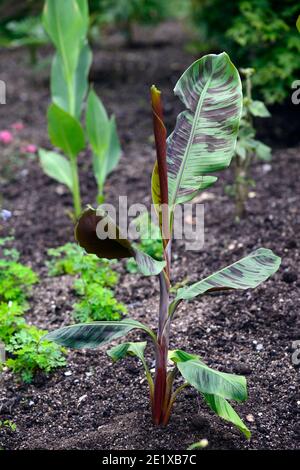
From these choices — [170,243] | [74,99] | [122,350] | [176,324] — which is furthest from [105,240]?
[74,99]

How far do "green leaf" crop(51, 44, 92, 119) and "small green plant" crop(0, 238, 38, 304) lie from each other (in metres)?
1.19

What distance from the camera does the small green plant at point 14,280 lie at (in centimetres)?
371

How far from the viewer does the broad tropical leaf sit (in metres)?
2.40

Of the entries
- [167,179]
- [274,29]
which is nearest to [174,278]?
[167,179]

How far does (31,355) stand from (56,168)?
74.7 inches

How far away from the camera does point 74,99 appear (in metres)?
4.55

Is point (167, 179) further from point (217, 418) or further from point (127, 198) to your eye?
point (127, 198)

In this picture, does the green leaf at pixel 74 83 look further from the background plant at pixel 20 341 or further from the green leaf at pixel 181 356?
the green leaf at pixel 181 356

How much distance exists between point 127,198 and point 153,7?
296 cm

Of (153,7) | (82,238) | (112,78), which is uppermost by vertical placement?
(82,238)

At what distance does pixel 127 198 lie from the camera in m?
5.05

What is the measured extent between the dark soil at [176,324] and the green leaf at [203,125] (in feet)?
2.90

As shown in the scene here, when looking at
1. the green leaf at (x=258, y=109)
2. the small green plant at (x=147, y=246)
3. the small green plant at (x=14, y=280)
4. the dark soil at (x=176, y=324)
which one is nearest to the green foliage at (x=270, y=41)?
the dark soil at (x=176, y=324)
